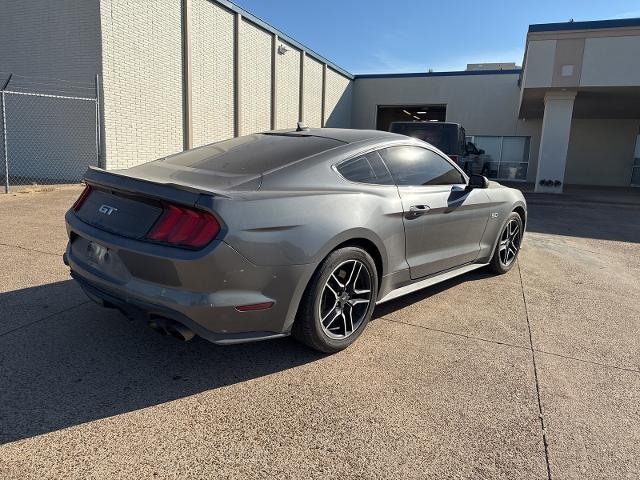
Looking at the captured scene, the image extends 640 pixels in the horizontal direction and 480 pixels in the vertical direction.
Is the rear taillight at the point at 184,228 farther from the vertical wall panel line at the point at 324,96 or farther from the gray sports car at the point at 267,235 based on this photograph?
the vertical wall panel line at the point at 324,96

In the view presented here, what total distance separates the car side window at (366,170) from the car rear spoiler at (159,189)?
111cm

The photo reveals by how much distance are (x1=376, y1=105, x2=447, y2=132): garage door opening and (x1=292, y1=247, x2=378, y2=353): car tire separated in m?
24.0

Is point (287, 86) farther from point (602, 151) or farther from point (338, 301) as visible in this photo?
point (338, 301)

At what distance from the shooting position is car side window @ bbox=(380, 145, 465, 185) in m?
3.91

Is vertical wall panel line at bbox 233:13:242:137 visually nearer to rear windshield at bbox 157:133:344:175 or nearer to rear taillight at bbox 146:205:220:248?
rear windshield at bbox 157:133:344:175

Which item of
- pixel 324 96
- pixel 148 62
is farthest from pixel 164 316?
pixel 324 96

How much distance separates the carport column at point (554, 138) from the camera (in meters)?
15.7

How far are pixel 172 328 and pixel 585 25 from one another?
15.9 m

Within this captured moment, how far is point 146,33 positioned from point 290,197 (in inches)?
445

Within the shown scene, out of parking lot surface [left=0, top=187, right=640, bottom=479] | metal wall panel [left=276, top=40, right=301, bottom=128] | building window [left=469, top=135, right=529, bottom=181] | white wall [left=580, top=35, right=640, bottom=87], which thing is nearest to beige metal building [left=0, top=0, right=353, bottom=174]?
metal wall panel [left=276, top=40, right=301, bottom=128]

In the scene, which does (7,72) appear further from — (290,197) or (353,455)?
(353,455)

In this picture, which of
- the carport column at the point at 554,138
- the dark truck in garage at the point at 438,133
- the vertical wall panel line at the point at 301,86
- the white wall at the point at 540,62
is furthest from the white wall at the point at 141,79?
the carport column at the point at 554,138

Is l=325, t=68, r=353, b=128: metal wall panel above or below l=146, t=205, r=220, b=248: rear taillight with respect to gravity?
above

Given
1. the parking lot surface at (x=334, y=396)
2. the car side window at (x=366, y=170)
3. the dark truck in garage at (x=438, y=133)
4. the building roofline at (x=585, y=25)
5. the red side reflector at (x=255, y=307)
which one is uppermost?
the building roofline at (x=585, y=25)
